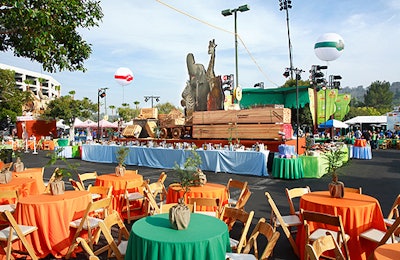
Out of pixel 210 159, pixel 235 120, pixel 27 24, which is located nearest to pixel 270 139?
pixel 235 120

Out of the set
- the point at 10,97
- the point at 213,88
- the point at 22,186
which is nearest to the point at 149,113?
the point at 213,88

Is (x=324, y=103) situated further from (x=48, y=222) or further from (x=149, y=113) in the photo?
(x=48, y=222)

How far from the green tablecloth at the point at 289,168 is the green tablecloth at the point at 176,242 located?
716 centimetres

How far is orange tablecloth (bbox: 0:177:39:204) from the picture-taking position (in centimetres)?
544

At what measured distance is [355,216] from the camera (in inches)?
150

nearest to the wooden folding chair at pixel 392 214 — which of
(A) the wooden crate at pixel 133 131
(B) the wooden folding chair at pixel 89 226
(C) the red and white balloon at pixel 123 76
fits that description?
(B) the wooden folding chair at pixel 89 226

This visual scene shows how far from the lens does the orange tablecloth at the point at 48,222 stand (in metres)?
4.09

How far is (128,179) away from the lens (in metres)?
6.31

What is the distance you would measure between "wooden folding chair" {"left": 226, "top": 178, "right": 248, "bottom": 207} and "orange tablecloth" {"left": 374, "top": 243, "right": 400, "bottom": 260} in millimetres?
2941

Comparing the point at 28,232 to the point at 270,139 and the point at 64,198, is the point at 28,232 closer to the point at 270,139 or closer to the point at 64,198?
the point at 64,198

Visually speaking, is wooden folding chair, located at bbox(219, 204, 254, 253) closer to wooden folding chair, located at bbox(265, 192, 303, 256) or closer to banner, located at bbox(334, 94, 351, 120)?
wooden folding chair, located at bbox(265, 192, 303, 256)

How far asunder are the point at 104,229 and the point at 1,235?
74.2 inches

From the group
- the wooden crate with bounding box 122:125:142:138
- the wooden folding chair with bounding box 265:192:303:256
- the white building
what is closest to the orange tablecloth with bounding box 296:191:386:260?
the wooden folding chair with bounding box 265:192:303:256

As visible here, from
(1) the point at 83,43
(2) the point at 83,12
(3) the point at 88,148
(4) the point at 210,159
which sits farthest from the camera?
(3) the point at 88,148
